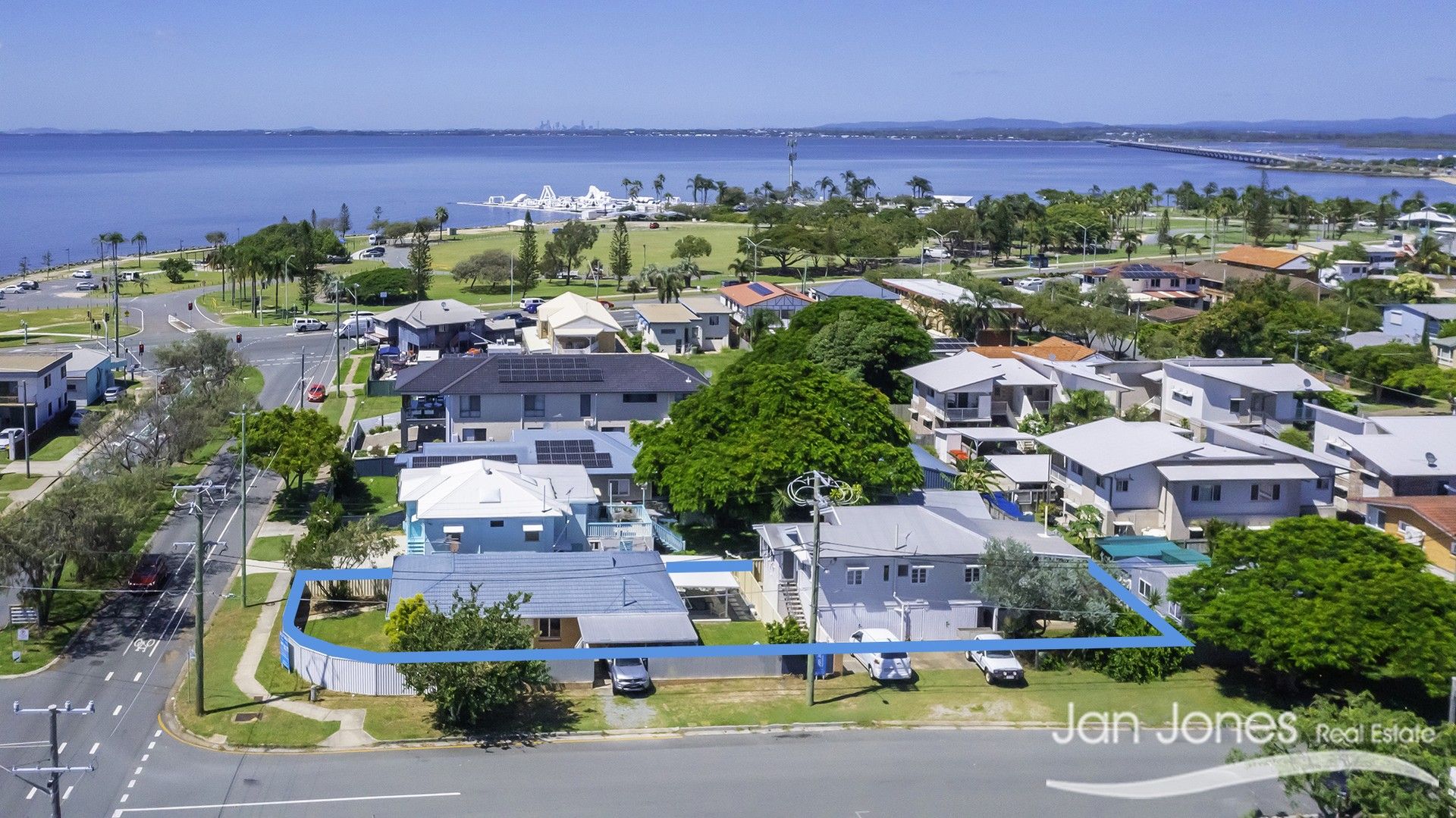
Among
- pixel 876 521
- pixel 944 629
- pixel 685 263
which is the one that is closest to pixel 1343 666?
pixel 944 629

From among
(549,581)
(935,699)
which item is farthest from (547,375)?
(935,699)

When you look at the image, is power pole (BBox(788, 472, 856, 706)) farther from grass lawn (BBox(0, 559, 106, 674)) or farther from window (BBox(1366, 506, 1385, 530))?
grass lawn (BBox(0, 559, 106, 674))

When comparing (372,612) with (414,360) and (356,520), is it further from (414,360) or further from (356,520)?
(414,360)

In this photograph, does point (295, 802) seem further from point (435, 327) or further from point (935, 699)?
point (435, 327)

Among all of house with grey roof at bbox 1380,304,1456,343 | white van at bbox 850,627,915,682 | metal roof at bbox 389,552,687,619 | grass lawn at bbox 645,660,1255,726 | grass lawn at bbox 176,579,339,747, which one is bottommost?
grass lawn at bbox 645,660,1255,726

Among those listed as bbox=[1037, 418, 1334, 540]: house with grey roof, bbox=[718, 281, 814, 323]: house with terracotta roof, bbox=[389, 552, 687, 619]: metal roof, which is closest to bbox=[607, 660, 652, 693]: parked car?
bbox=[389, 552, 687, 619]: metal roof

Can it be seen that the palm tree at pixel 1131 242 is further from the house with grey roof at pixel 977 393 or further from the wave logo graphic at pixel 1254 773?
the wave logo graphic at pixel 1254 773

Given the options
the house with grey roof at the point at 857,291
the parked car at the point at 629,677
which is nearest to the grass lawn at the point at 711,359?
the house with grey roof at the point at 857,291
